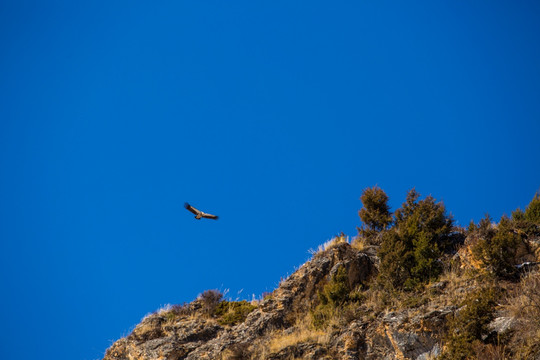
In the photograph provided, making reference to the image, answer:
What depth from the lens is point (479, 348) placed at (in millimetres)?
13508

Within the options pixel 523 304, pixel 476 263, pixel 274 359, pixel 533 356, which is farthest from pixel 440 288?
pixel 274 359

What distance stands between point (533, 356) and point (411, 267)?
6.86 meters

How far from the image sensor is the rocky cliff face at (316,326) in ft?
51.1

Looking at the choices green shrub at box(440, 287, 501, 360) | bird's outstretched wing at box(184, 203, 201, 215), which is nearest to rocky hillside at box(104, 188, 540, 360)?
green shrub at box(440, 287, 501, 360)

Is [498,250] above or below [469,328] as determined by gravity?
above

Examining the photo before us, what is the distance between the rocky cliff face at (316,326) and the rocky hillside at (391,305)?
1.6 inches

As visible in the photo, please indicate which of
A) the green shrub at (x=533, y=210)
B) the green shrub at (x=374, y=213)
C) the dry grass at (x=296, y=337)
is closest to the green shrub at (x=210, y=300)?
the dry grass at (x=296, y=337)

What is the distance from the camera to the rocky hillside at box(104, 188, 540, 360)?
47.3ft

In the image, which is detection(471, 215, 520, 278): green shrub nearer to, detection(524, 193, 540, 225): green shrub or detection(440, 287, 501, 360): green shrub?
detection(524, 193, 540, 225): green shrub

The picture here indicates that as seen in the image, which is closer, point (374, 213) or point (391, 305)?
point (391, 305)

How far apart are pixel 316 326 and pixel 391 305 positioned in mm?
2977

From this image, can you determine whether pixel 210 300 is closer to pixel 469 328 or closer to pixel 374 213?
pixel 374 213

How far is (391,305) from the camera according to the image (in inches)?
694

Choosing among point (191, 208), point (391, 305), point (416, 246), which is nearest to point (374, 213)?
point (416, 246)
